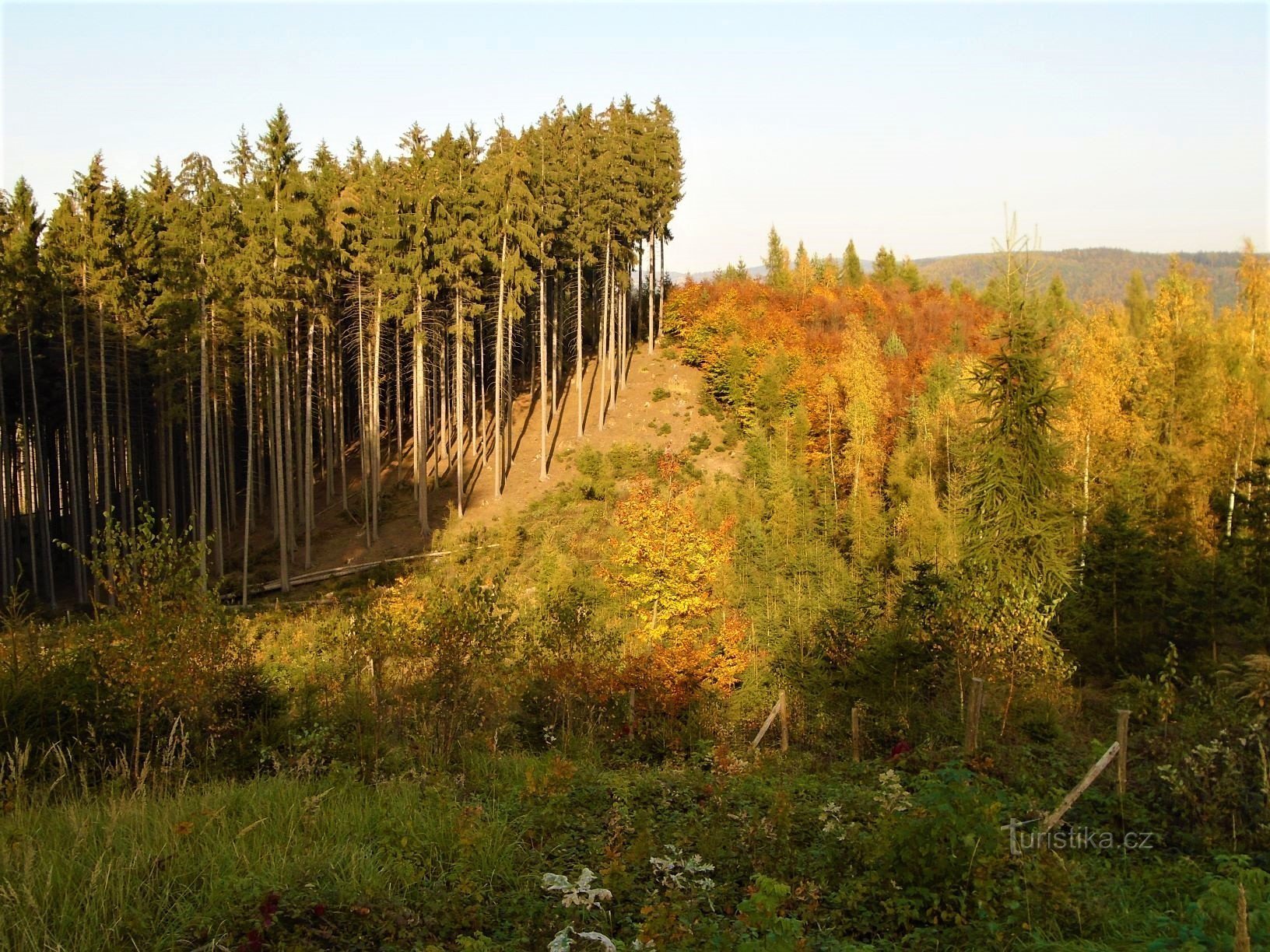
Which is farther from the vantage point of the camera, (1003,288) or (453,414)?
(453,414)

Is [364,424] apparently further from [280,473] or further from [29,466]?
[29,466]

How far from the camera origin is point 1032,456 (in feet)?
68.0

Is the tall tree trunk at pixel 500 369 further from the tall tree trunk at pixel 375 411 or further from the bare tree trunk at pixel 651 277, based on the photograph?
the bare tree trunk at pixel 651 277

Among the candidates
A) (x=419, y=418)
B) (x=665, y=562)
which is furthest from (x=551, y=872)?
(x=419, y=418)

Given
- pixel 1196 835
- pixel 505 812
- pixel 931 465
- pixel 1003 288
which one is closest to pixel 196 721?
pixel 505 812

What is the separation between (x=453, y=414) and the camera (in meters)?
48.2

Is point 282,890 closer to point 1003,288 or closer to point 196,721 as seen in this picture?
point 196,721

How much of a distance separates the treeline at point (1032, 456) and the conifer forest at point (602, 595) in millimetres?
188

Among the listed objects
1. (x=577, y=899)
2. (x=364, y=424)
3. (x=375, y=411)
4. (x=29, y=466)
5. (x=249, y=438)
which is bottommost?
(x=577, y=899)

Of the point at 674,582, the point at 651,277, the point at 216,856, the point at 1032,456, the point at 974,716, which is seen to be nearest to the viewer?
the point at 216,856

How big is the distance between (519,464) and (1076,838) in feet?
122

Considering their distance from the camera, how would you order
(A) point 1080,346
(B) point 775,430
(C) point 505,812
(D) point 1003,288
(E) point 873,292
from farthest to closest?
(E) point 873,292
(B) point 775,430
(A) point 1080,346
(D) point 1003,288
(C) point 505,812

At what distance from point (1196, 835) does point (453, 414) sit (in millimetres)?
44197

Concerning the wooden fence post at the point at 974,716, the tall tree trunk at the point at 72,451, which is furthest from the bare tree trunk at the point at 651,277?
the wooden fence post at the point at 974,716
